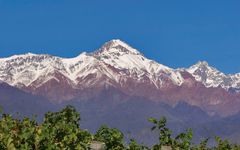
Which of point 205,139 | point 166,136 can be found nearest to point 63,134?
point 166,136

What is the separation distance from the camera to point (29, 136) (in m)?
21.6

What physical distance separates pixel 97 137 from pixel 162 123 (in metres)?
3.38

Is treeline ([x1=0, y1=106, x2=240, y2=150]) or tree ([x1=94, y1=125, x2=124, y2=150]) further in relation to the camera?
tree ([x1=94, y1=125, x2=124, y2=150])

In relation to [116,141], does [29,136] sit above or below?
below

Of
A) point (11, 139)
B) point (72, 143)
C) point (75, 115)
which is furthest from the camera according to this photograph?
point (75, 115)

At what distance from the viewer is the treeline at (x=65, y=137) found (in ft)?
70.4

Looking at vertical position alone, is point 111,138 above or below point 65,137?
above

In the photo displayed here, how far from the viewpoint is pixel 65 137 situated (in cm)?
2427

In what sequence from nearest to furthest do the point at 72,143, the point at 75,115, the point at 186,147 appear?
the point at 72,143
the point at 186,147
the point at 75,115

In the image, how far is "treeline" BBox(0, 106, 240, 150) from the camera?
21.5 meters

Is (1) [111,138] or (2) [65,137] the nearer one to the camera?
(2) [65,137]

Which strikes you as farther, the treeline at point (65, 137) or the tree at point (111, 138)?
the tree at point (111, 138)

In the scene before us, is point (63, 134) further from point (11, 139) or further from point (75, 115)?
point (75, 115)

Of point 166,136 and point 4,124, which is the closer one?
point 4,124
